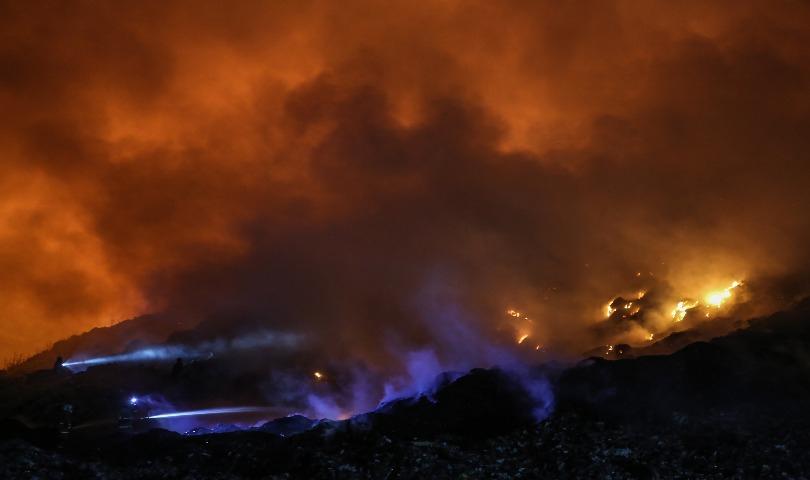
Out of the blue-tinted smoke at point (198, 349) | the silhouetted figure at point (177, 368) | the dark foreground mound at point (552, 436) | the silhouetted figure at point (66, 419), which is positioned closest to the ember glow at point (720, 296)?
the dark foreground mound at point (552, 436)

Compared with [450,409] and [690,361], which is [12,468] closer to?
[450,409]

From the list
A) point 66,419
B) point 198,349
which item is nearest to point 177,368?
point 198,349

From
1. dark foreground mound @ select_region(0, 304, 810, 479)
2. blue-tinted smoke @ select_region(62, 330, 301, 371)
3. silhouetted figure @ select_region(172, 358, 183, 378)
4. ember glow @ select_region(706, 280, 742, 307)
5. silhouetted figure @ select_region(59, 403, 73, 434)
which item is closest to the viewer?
dark foreground mound @ select_region(0, 304, 810, 479)

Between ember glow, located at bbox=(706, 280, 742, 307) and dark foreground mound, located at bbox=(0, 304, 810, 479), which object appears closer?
dark foreground mound, located at bbox=(0, 304, 810, 479)

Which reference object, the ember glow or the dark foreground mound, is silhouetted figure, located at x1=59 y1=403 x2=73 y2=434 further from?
the ember glow

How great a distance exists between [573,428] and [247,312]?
28.6 m

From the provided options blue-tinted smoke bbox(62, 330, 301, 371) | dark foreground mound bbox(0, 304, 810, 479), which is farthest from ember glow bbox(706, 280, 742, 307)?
blue-tinted smoke bbox(62, 330, 301, 371)

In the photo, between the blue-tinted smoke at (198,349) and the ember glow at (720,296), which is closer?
the ember glow at (720,296)

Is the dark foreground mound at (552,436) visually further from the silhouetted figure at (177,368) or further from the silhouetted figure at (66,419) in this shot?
the silhouetted figure at (177,368)

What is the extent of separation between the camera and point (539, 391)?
2284cm

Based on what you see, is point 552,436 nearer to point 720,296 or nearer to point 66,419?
point 720,296

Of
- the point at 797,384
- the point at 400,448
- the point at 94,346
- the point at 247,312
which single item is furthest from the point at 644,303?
the point at 94,346

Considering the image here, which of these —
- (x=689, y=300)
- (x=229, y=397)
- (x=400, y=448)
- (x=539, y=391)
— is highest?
(x=689, y=300)

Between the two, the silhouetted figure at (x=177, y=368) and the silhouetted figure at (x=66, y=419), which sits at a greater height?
the silhouetted figure at (x=177, y=368)
